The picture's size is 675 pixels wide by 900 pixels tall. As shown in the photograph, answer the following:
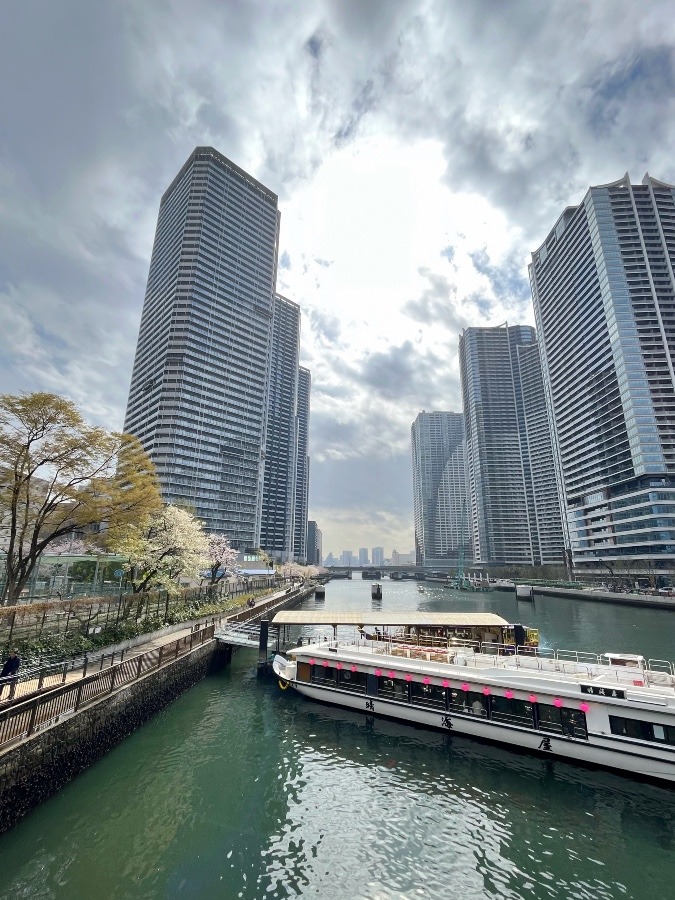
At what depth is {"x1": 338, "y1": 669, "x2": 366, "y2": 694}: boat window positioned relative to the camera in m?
25.4

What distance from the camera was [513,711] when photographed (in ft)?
68.4

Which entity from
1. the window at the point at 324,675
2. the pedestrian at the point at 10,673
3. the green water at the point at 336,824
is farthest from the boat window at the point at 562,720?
the pedestrian at the point at 10,673

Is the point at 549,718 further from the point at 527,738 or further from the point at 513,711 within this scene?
the point at 513,711

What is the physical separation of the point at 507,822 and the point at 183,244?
182889 millimetres

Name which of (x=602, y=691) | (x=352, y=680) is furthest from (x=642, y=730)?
(x=352, y=680)

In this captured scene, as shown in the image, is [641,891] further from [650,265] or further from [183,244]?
[183,244]

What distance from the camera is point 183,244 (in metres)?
156

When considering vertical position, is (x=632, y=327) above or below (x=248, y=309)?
below

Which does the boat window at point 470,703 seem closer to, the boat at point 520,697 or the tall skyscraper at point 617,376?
the boat at point 520,697

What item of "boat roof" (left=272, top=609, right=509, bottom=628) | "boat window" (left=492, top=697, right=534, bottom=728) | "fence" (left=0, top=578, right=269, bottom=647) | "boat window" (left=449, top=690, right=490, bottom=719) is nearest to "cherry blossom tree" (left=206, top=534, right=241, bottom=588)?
"fence" (left=0, top=578, right=269, bottom=647)

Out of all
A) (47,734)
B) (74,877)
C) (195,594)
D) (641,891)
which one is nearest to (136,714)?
(47,734)

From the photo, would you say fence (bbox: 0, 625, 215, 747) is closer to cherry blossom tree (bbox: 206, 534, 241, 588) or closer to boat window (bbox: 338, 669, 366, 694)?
boat window (bbox: 338, 669, 366, 694)

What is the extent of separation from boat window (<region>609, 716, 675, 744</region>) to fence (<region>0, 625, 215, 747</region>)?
24.5m

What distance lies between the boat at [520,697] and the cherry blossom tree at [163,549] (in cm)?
1816
